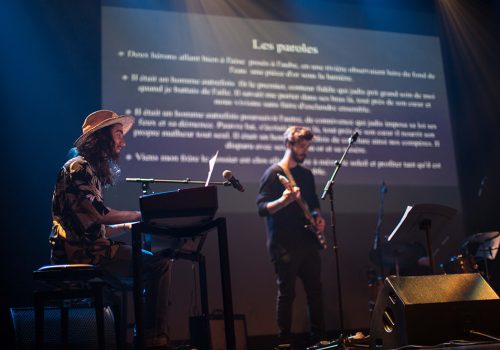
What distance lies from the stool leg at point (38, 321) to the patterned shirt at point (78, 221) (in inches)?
13.6

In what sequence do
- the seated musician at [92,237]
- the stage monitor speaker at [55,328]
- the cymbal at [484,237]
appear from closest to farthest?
the seated musician at [92,237], the stage monitor speaker at [55,328], the cymbal at [484,237]

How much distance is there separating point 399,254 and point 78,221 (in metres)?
3.23

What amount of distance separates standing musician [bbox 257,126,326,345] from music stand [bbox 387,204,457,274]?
2.81 ft

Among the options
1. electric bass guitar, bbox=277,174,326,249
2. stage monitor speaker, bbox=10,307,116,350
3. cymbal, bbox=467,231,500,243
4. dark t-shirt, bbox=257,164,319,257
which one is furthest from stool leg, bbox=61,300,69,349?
cymbal, bbox=467,231,500,243

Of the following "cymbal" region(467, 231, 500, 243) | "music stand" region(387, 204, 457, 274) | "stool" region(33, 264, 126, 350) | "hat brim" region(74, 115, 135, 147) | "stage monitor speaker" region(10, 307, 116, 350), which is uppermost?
"hat brim" region(74, 115, 135, 147)

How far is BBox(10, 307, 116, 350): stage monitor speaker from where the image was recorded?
351 cm

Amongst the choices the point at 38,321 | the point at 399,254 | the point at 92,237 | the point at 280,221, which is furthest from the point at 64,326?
the point at 399,254

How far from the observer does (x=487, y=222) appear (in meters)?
6.30

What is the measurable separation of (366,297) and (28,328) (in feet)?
11.0

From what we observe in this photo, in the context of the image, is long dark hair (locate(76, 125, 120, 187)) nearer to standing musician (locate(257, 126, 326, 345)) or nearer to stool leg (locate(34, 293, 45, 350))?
stool leg (locate(34, 293, 45, 350))

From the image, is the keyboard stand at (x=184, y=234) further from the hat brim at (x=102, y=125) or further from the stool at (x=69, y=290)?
the hat brim at (x=102, y=125)

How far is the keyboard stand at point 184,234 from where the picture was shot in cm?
267

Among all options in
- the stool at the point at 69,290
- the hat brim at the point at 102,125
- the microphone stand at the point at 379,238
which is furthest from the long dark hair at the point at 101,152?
the microphone stand at the point at 379,238

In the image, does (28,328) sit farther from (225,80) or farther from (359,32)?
(359,32)
